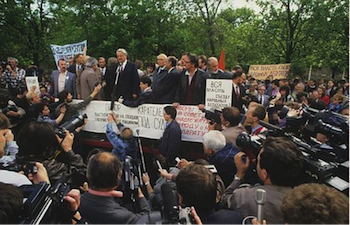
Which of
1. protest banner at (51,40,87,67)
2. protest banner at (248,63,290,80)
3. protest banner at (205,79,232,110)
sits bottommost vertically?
protest banner at (205,79,232,110)

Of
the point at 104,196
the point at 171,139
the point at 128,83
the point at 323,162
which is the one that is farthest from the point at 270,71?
the point at 104,196

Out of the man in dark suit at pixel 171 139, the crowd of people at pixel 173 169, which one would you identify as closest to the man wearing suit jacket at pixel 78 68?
the crowd of people at pixel 173 169


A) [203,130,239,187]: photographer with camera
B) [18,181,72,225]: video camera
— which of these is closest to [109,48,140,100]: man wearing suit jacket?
[203,130,239,187]: photographer with camera

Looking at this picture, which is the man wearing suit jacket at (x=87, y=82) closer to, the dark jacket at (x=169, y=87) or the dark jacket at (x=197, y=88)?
the dark jacket at (x=169, y=87)

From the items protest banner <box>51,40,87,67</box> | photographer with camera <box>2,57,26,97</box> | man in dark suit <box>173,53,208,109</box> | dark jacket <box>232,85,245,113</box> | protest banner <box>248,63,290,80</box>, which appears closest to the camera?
man in dark suit <box>173,53,208,109</box>

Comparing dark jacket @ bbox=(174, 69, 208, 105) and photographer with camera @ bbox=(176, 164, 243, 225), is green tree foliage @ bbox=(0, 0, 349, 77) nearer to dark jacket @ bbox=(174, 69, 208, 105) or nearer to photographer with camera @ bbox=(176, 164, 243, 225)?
dark jacket @ bbox=(174, 69, 208, 105)

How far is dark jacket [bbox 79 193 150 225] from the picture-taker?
2223 mm

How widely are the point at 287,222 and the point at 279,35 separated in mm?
17234

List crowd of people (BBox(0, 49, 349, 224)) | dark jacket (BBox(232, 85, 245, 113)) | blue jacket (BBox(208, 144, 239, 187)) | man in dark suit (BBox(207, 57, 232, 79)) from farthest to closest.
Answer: man in dark suit (BBox(207, 57, 232, 79)) → dark jacket (BBox(232, 85, 245, 113)) → blue jacket (BBox(208, 144, 239, 187)) → crowd of people (BBox(0, 49, 349, 224))

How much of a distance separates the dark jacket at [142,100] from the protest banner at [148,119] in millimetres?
75

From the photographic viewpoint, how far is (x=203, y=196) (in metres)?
2.20

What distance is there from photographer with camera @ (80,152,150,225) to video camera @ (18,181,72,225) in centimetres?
39

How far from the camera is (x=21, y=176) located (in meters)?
2.19

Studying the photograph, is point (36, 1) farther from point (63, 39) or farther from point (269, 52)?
point (269, 52)
